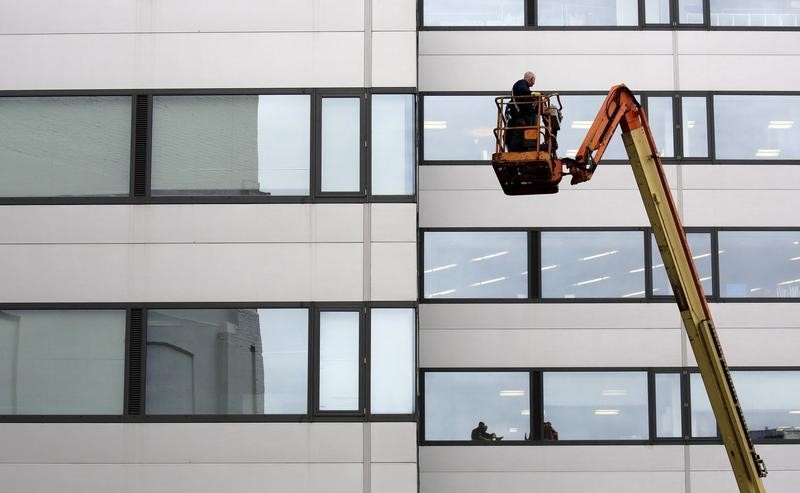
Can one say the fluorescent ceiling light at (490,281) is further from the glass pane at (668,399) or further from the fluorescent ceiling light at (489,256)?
the glass pane at (668,399)

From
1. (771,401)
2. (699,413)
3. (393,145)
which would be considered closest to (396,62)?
(393,145)

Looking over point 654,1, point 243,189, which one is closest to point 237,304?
point 243,189

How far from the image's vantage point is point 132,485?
67.8 feet

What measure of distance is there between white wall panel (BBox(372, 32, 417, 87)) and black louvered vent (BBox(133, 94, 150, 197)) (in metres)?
4.43

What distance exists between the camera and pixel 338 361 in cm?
2091

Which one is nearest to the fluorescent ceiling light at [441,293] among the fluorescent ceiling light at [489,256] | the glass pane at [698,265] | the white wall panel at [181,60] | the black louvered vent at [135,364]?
the fluorescent ceiling light at [489,256]

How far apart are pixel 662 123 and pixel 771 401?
621cm

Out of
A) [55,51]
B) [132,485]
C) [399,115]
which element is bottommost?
[132,485]

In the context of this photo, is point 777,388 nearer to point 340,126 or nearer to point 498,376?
point 498,376

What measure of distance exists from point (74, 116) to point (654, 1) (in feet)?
40.4

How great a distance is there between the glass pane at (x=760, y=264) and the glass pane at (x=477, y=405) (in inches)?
191

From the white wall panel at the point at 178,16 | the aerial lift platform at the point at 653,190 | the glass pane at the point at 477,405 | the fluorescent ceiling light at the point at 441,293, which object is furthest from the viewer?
the fluorescent ceiling light at the point at 441,293

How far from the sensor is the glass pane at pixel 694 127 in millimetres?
24062

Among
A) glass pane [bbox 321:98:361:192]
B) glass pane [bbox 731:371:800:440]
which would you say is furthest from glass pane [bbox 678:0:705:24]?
glass pane [bbox 321:98:361:192]
